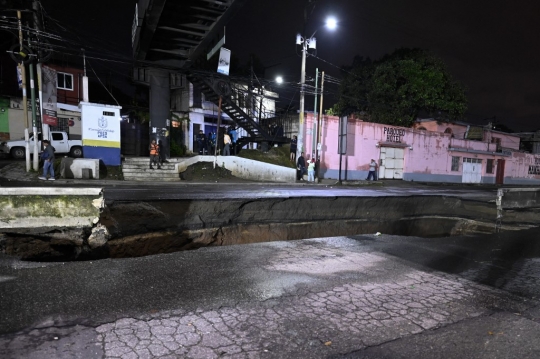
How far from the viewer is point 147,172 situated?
1605 centimetres

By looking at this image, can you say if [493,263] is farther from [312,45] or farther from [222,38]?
[312,45]

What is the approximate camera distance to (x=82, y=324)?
2.52 m

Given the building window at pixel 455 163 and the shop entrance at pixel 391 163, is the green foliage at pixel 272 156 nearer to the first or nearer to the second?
the shop entrance at pixel 391 163

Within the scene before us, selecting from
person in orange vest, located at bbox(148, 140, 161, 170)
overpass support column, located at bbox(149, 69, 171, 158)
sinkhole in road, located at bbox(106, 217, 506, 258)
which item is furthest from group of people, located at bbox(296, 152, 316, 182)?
sinkhole in road, located at bbox(106, 217, 506, 258)

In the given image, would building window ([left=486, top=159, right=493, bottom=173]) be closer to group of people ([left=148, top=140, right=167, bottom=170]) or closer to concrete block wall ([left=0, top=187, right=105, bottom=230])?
group of people ([left=148, top=140, right=167, bottom=170])

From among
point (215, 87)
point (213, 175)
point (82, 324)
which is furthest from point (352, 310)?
point (215, 87)

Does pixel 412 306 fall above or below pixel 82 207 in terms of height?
below

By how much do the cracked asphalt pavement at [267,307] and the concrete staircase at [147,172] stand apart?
1237cm

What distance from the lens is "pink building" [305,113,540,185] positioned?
22750mm

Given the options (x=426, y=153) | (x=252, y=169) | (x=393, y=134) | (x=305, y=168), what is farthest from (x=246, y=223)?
(x=426, y=153)

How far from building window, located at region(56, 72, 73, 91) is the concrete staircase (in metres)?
15.1

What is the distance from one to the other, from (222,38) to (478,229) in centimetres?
1174

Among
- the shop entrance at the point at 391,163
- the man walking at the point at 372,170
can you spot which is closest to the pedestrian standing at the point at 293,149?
the man walking at the point at 372,170

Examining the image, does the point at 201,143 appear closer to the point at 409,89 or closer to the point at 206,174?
the point at 206,174
